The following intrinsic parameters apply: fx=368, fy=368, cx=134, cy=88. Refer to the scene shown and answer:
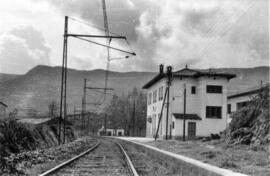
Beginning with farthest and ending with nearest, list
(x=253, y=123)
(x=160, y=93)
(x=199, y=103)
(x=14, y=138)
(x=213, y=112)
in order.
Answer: (x=160, y=93)
(x=199, y=103)
(x=213, y=112)
(x=253, y=123)
(x=14, y=138)

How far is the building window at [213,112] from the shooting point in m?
48.7

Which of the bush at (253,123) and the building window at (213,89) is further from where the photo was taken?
the building window at (213,89)

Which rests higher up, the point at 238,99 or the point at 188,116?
the point at 238,99

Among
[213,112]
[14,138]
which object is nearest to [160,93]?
[213,112]

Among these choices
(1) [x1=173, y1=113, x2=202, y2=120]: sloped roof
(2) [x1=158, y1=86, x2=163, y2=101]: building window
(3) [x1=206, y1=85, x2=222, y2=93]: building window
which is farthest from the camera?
(2) [x1=158, y1=86, x2=163, y2=101]: building window

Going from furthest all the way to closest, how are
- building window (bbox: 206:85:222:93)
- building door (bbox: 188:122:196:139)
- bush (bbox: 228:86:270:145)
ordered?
building window (bbox: 206:85:222:93) < building door (bbox: 188:122:196:139) < bush (bbox: 228:86:270:145)

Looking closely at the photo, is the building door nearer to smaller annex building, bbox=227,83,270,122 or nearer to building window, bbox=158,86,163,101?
smaller annex building, bbox=227,83,270,122

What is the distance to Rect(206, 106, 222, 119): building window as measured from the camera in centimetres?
4872

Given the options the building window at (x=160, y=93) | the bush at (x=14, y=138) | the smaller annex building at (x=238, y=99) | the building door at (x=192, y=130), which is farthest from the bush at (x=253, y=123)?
the building window at (x=160, y=93)

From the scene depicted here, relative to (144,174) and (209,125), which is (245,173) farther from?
(209,125)

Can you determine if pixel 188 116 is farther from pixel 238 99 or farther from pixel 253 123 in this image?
pixel 253 123

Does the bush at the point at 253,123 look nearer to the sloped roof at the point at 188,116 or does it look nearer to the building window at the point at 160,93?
the sloped roof at the point at 188,116

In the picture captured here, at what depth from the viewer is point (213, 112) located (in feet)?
160

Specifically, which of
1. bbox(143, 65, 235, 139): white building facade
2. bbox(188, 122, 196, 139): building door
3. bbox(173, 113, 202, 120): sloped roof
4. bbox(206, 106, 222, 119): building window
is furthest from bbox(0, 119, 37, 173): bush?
bbox(206, 106, 222, 119): building window
